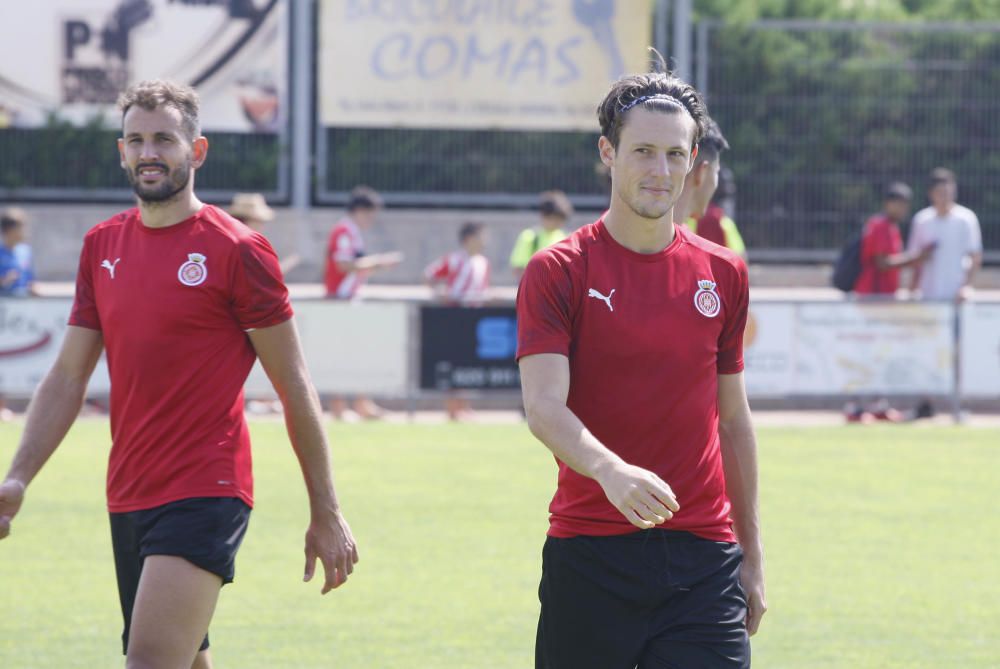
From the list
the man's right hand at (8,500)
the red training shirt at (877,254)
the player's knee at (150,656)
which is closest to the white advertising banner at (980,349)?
the red training shirt at (877,254)

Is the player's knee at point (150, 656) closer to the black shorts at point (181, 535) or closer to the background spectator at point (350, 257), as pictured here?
the black shorts at point (181, 535)

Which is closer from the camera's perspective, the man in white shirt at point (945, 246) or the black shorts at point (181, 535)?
the black shorts at point (181, 535)

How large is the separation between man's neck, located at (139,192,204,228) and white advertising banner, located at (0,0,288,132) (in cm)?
1666

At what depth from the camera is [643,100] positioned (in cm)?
429

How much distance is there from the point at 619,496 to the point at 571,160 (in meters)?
20.0

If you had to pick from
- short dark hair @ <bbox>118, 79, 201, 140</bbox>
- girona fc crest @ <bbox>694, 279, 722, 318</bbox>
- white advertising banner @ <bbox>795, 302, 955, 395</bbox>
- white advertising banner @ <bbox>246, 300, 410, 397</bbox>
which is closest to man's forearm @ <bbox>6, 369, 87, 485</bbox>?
short dark hair @ <bbox>118, 79, 201, 140</bbox>

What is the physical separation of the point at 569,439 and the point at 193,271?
1518 mm

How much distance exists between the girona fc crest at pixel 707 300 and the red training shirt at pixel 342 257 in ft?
40.6

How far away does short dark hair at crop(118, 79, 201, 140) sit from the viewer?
197 inches

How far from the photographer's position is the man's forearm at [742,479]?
14.9ft

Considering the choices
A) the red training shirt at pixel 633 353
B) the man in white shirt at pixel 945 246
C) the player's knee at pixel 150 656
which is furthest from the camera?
the man in white shirt at pixel 945 246

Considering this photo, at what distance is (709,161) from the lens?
5.80 m

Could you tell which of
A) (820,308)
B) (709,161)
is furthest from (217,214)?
(820,308)

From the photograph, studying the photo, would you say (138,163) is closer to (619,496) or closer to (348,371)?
(619,496)
